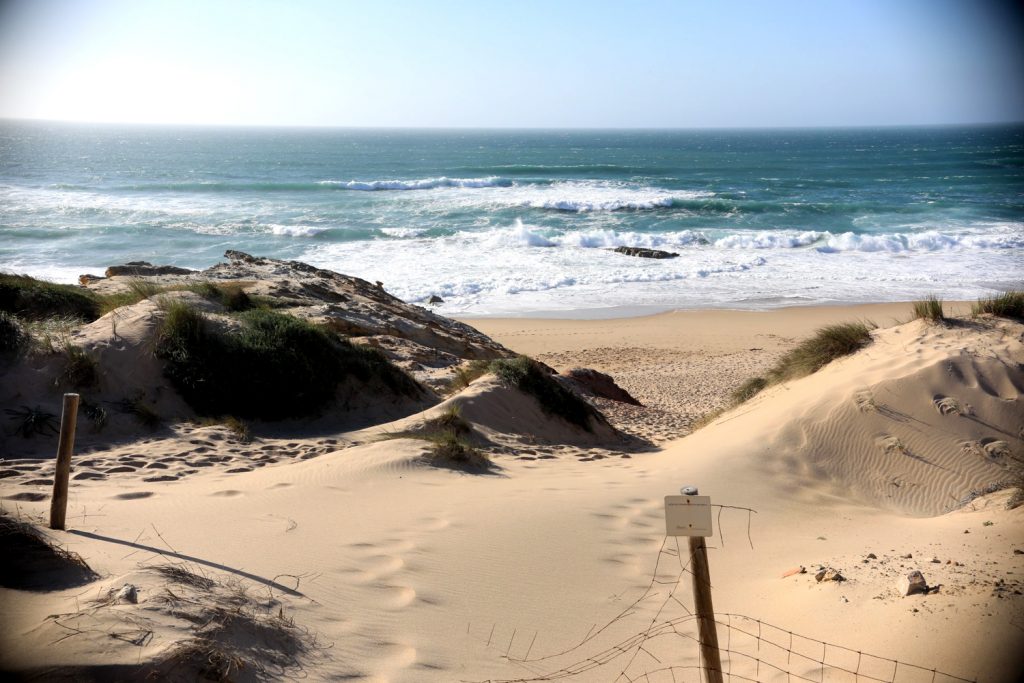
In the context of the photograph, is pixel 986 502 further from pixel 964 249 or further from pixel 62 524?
pixel 964 249

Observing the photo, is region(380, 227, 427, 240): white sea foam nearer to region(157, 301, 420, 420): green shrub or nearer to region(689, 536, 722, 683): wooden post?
region(157, 301, 420, 420): green shrub

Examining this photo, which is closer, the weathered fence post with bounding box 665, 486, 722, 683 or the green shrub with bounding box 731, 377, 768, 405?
the weathered fence post with bounding box 665, 486, 722, 683

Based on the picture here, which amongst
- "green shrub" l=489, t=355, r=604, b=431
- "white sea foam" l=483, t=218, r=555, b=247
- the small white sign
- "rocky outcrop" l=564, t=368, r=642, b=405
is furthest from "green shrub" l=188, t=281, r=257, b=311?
"white sea foam" l=483, t=218, r=555, b=247

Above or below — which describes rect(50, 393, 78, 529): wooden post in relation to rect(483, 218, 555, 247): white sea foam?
below

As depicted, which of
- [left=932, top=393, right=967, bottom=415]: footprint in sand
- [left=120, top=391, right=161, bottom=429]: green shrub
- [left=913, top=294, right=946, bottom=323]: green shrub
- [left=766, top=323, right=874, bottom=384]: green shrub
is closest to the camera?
[left=120, top=391, right=161, bottom=429]: green shrub

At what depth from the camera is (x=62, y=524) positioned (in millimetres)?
5164

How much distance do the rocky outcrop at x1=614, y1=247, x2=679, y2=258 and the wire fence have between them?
2563 centimetres

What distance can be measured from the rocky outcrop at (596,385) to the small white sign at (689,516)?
9.12m

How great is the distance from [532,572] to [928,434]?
511cm

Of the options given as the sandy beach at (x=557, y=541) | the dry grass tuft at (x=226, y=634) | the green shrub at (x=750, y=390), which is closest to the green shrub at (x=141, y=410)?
the sandy beach at (x=557, y=541)

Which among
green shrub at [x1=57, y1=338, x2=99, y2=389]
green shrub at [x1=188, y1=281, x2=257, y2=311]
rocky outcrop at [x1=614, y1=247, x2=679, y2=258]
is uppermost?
rocky outcrop at [x1=614, y1=247, x2=679, y2=258]

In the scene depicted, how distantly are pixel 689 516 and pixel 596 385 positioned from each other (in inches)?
373

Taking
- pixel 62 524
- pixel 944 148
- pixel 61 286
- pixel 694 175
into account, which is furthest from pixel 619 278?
pixel 944 148

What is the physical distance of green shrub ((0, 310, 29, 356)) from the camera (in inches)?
328
